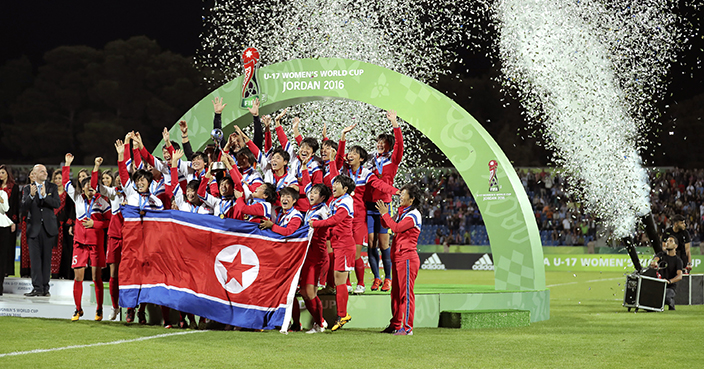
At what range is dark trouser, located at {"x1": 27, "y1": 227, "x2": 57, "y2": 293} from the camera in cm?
1168

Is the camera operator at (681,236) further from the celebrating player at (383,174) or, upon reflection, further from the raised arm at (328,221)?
the raised arm at (328,221)

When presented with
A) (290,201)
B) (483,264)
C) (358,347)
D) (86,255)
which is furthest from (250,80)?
(483,264)

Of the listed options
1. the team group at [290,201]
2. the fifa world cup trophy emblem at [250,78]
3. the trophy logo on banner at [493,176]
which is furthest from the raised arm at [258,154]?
the trophy logo on banner at [493,176]

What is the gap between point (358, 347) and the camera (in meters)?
7.75

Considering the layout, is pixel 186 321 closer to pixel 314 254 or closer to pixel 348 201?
pixel 314 254

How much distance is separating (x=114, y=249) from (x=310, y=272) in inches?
106

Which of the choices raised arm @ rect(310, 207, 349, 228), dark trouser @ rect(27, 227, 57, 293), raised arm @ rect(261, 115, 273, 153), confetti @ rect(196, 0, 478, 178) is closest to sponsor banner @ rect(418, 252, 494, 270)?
confetti @ rect(196, 0, 478, 178)

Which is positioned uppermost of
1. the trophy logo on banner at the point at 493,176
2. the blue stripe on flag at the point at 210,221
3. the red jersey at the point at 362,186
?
the trophy logo on banner at the point at 493,176

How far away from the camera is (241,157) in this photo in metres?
9.66

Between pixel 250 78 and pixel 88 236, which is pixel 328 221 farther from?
pixel 250 78

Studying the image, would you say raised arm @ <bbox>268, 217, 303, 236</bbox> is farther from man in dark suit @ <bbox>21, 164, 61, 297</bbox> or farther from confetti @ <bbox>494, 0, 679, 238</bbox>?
confetti @ <bbox>494, 0, 679, 238</bbox>

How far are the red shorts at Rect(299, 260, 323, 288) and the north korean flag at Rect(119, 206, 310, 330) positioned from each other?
13 cm

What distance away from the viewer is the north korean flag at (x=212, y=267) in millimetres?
8812

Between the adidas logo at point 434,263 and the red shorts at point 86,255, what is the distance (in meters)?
18.4
